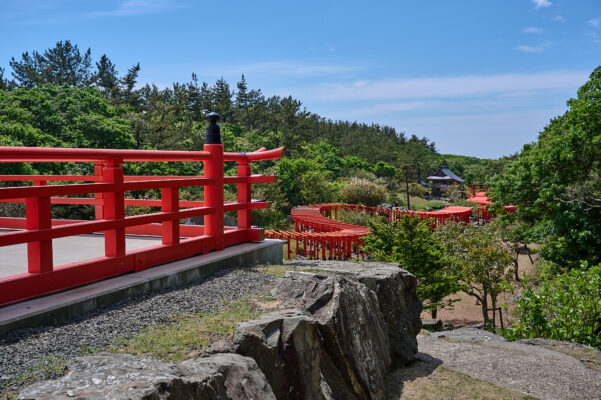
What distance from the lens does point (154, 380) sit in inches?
102

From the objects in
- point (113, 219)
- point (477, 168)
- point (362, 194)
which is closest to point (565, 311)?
point (113, 219)

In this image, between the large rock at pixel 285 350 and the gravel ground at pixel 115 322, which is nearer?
the gravel ground at pixel 115 322

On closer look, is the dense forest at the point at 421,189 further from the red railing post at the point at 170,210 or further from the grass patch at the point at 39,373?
the grass patch at the point at 39,373

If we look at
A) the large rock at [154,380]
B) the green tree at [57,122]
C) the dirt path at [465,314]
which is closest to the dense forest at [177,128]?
the green tree at [57,122]

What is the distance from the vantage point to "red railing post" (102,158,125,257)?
4.71 meters

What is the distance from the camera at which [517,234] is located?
20781 millimetres

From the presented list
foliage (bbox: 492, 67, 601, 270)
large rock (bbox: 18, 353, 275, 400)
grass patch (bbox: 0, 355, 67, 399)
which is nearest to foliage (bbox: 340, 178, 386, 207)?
foliage (bbox: 492, 67, 601, 270)

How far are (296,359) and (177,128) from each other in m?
40.5

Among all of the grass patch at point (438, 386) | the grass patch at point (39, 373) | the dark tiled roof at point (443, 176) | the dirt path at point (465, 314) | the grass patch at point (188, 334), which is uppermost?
the dark tiled roof at point (443, 176)

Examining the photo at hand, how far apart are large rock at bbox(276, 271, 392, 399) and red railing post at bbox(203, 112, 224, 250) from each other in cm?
137

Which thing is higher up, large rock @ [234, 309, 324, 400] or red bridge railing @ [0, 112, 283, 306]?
red bridge railing @ [0, 112, 283, 306]

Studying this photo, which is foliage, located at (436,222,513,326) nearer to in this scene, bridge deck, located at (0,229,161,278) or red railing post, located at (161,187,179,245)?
bridge deck, located at (0,229,161,278)

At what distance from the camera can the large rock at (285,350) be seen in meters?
3.76

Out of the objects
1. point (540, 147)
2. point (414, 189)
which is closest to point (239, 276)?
point (540, 147)
